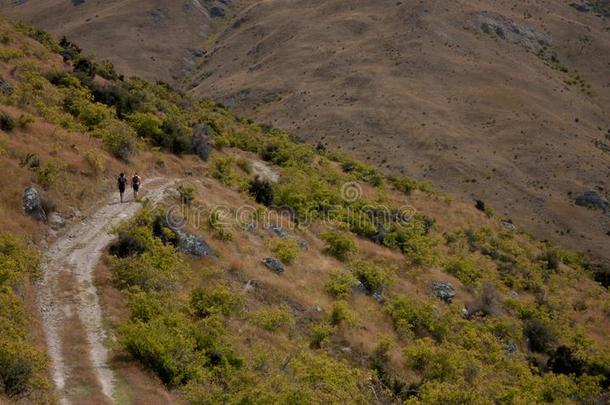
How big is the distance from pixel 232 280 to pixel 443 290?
1488 centimetres

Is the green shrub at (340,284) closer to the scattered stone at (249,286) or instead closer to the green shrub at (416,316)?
the green shrub at (416,316)

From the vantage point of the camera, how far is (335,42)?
118 meters

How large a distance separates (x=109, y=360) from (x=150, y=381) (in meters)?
1.22

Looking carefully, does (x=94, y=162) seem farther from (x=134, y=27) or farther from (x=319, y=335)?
(x=134, y=27)

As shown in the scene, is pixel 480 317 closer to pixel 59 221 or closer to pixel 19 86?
pixel 59 221

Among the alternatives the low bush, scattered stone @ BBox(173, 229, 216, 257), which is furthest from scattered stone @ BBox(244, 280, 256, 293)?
the low bush

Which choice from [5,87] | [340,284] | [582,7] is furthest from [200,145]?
[582,7]

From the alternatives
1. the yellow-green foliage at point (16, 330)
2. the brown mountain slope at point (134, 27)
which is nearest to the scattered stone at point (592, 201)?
the yellow-green foliage at point (16, 330)

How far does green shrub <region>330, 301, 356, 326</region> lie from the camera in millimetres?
22984

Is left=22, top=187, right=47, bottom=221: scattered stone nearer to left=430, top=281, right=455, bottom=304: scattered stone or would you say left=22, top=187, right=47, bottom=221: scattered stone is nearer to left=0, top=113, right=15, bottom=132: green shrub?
left=0, top=113, right=15, bottom=132: green shrub

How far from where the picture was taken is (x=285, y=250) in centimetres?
2612

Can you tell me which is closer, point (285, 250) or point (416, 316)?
point (285, 250)

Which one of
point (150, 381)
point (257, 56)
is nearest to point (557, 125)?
point (257, 56)

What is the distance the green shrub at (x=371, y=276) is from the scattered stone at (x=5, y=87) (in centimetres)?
1964
